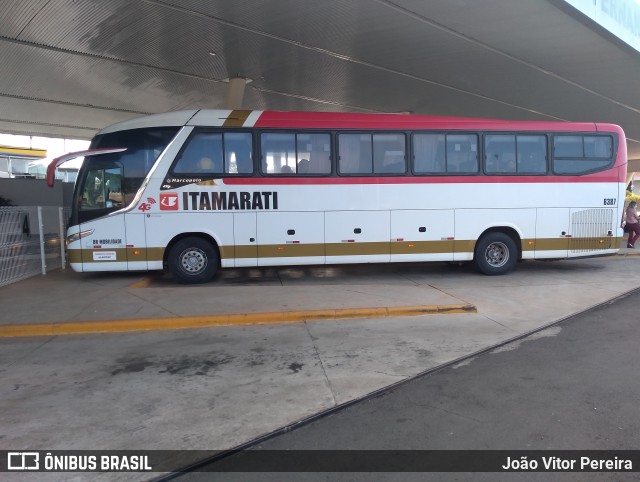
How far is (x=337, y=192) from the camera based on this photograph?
9.98 m

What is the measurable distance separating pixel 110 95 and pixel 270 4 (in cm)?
1175

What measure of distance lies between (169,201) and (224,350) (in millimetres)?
4682

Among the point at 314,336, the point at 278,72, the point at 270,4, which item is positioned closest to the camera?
the point at 314,336

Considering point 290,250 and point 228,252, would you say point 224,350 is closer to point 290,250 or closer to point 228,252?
point 228,252

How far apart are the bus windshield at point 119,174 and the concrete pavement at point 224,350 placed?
160 cm

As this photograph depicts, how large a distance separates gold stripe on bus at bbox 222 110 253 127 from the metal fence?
4.70 m

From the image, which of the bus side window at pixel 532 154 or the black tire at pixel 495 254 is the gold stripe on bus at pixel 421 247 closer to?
the black tire at pixel 495 254

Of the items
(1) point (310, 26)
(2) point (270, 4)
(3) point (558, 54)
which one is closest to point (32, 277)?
(2) point (270, 4)

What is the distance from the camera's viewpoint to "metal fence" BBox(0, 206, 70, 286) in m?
9.70

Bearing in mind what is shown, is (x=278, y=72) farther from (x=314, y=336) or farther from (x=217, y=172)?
(x=314, y=336)

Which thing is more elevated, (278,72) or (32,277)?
(278,72)

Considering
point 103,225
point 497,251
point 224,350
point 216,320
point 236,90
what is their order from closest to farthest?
point 224,350 < point 216,320 < point 103,225 < point 497,251 < point 236,90

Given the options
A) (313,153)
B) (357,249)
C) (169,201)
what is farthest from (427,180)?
(169,201)

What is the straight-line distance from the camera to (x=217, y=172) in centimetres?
955
